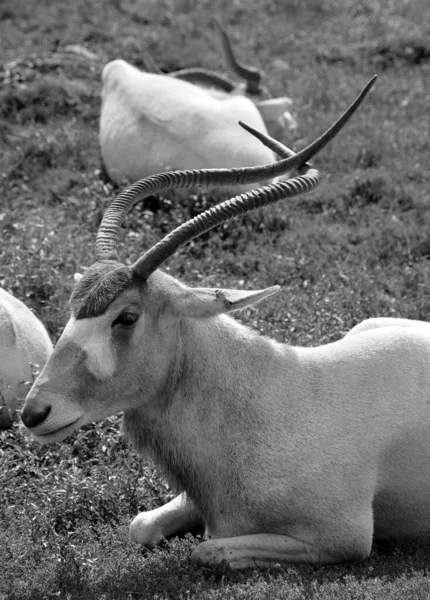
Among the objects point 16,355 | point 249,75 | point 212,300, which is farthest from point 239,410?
point 249,75

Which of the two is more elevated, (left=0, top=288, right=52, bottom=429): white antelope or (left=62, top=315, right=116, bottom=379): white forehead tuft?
(left=62, top=315, right=116, bottom=379): white forehead tuft

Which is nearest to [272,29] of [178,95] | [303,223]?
[178,95]

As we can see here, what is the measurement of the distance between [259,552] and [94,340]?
5.12ft

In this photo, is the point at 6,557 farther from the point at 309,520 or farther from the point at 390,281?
the point at 390,281

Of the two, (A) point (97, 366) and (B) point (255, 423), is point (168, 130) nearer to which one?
(B) point (255, 423)

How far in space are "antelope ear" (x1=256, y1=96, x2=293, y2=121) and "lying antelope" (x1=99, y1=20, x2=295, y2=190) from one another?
0.30 meters

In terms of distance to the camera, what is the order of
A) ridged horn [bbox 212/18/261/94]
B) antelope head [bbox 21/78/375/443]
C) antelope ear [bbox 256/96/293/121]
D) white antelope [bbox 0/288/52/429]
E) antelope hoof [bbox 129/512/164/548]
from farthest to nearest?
1. ridged horn [bbox 212/18/261/94]
2. antelope ear [bbox 256/96/293/121]
3. white antelope [bbox 0/288/52/429]
4. antelope hoof [bbox 129/512/164/548]
5. antelope head [bbox 21/78/375/443]

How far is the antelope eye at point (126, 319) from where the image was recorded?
21.1 feet

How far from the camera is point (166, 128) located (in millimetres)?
12781

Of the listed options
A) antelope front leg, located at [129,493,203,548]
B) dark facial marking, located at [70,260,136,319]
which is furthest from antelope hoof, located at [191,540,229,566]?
dark facial marking, located at [70,260,136,319]

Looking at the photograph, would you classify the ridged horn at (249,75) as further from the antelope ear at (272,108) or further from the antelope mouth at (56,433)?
the antelope mouth at (56,433)

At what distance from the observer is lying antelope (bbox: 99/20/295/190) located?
40.8 ft

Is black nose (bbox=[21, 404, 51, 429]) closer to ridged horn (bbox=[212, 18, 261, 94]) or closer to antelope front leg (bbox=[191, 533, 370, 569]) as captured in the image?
antelope front leg (bbox=[191, 533, 370, 569])

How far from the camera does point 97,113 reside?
50.5ft
